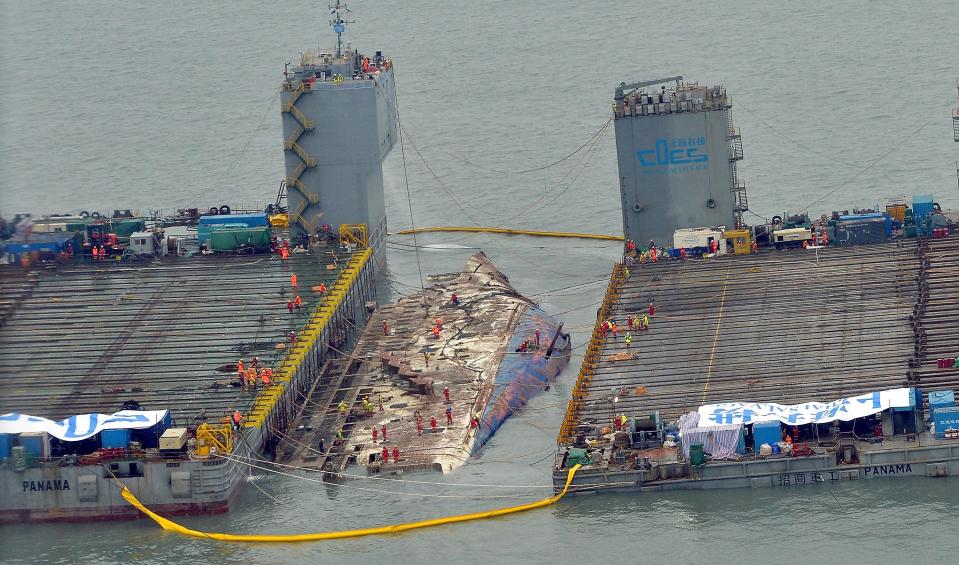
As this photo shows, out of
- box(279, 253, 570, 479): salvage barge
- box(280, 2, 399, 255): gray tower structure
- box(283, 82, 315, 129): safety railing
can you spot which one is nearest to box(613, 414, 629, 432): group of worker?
box(279, 253, 570, 479): salvage barge

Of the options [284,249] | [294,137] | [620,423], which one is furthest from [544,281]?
[620,423]

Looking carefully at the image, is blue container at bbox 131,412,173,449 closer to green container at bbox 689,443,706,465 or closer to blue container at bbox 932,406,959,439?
green container at bbox 689,443,706,465

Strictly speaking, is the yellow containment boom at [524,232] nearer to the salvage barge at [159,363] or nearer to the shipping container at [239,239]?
the salvage barge at [159,363]

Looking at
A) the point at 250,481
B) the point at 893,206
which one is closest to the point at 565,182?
the point at 893,206

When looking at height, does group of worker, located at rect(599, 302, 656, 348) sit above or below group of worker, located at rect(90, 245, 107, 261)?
below

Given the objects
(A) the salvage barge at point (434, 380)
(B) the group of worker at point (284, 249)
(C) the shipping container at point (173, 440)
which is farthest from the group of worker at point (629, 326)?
(C) the shipping container at point (173, 440)
